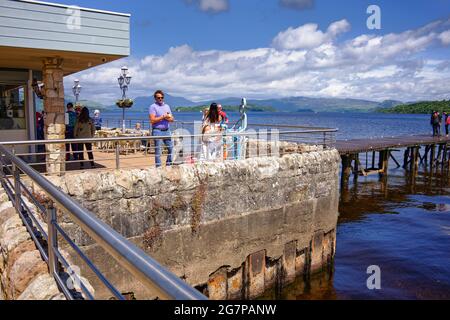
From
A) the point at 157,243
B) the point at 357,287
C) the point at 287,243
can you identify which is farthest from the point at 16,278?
the point at 357,287

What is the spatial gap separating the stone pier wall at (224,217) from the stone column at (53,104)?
2.98m

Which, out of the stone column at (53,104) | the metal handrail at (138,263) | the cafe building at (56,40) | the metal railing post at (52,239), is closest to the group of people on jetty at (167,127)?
the stone column at (53,104)

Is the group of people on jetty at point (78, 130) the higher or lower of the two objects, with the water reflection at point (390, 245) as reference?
higher

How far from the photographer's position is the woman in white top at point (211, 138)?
29.6ft

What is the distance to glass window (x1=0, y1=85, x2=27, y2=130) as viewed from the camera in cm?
1103

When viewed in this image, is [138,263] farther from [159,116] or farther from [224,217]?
[159,116]

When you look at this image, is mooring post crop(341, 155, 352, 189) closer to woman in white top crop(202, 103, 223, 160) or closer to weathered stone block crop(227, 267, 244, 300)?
woman in white top crop(202, 103, 223, 160)

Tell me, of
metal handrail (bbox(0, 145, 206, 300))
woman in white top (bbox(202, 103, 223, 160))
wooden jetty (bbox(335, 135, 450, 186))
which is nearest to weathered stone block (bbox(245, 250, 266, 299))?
woman in white top (bbox(202, 103, 223, 160))

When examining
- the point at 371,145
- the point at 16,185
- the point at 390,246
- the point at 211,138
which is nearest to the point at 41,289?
the point at 16,185

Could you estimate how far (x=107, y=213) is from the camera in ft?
22.1

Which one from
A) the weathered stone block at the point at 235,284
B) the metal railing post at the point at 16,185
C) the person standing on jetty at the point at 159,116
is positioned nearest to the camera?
the metal railing post at the point at 16,185

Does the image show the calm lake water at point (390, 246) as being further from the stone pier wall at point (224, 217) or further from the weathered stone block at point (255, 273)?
the stone pier wall at point (224, 217)

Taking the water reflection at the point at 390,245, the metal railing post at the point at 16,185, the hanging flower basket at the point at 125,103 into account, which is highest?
the hanging flower basket at the point at 125,103

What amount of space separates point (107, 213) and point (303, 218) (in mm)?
5049
